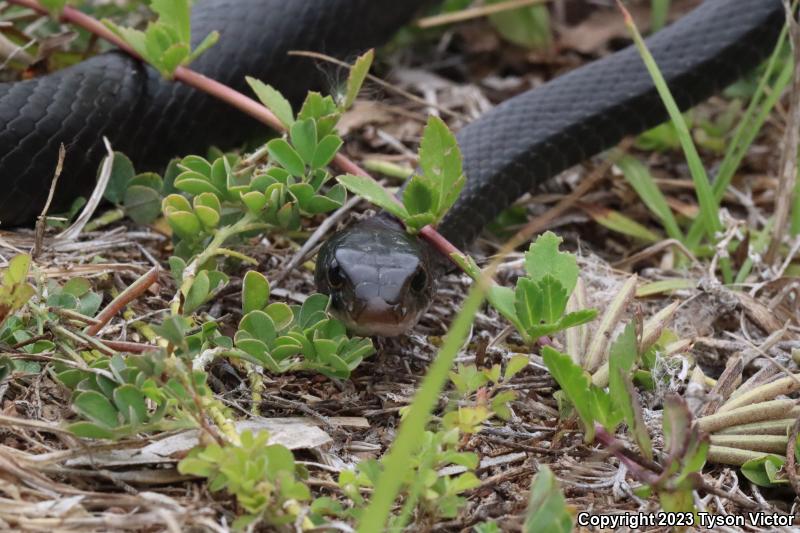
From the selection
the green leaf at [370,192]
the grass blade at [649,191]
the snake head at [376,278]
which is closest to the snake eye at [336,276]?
the snake head at [376,278]

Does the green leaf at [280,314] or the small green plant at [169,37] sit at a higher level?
the small green plant at [169,37]

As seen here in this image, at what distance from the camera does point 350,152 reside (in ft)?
14.1

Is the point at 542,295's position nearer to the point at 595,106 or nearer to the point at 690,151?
the point at 690,151

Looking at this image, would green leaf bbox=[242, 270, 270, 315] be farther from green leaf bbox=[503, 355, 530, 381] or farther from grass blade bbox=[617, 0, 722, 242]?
grass blade bbox=[617, 0, 722, 242]

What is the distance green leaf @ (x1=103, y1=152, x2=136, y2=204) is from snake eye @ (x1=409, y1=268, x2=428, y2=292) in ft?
3.94

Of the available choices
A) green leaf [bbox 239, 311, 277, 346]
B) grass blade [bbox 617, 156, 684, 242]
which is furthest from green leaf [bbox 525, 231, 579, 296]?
grass blade [bbox 617, 156, 684, 242]

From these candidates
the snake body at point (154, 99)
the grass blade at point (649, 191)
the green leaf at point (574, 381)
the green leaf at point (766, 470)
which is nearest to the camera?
the green leaf at point (574, 381)

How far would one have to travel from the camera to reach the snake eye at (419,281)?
2.95 m

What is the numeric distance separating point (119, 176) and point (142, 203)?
0.15 meters

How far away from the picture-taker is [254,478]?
2082mm

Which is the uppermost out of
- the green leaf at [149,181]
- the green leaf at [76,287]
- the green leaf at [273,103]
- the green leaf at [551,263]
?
the green leaf at [273,103]

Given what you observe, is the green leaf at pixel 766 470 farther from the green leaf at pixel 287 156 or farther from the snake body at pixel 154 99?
the snake body at pixel 154 99

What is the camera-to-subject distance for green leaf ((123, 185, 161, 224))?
11.4 ft

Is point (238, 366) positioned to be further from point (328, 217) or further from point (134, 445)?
point (328, 217)
